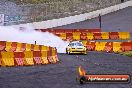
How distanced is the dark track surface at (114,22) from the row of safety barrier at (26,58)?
35248mm

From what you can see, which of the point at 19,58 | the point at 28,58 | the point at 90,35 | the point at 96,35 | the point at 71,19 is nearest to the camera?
the point at 19,58

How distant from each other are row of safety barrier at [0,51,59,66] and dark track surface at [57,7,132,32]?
116ft

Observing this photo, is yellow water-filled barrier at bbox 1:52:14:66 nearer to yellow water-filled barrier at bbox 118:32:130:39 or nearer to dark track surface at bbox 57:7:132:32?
yellow water-filled barrier at bbox 118:32:130:39

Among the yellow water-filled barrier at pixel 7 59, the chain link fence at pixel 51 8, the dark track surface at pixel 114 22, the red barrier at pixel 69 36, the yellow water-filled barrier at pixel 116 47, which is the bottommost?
the yellow water-filled barrier at pixel 7 59

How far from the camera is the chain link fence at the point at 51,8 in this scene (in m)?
63.5

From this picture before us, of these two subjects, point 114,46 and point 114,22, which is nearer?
point 114,46

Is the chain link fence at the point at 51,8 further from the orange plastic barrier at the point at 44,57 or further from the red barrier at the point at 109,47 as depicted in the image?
the orange plastic barrier at the point at 44,57

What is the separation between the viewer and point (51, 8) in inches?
2680

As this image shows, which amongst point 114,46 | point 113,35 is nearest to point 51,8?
point 113,35

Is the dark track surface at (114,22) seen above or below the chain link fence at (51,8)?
below

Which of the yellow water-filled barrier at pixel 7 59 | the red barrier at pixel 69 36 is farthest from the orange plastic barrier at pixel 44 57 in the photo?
the red barrier at pixel 69 36

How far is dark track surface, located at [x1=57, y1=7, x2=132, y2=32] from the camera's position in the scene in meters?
65.5

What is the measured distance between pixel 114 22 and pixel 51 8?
836 centimetres

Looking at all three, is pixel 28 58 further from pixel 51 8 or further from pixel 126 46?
pixel 51 8
